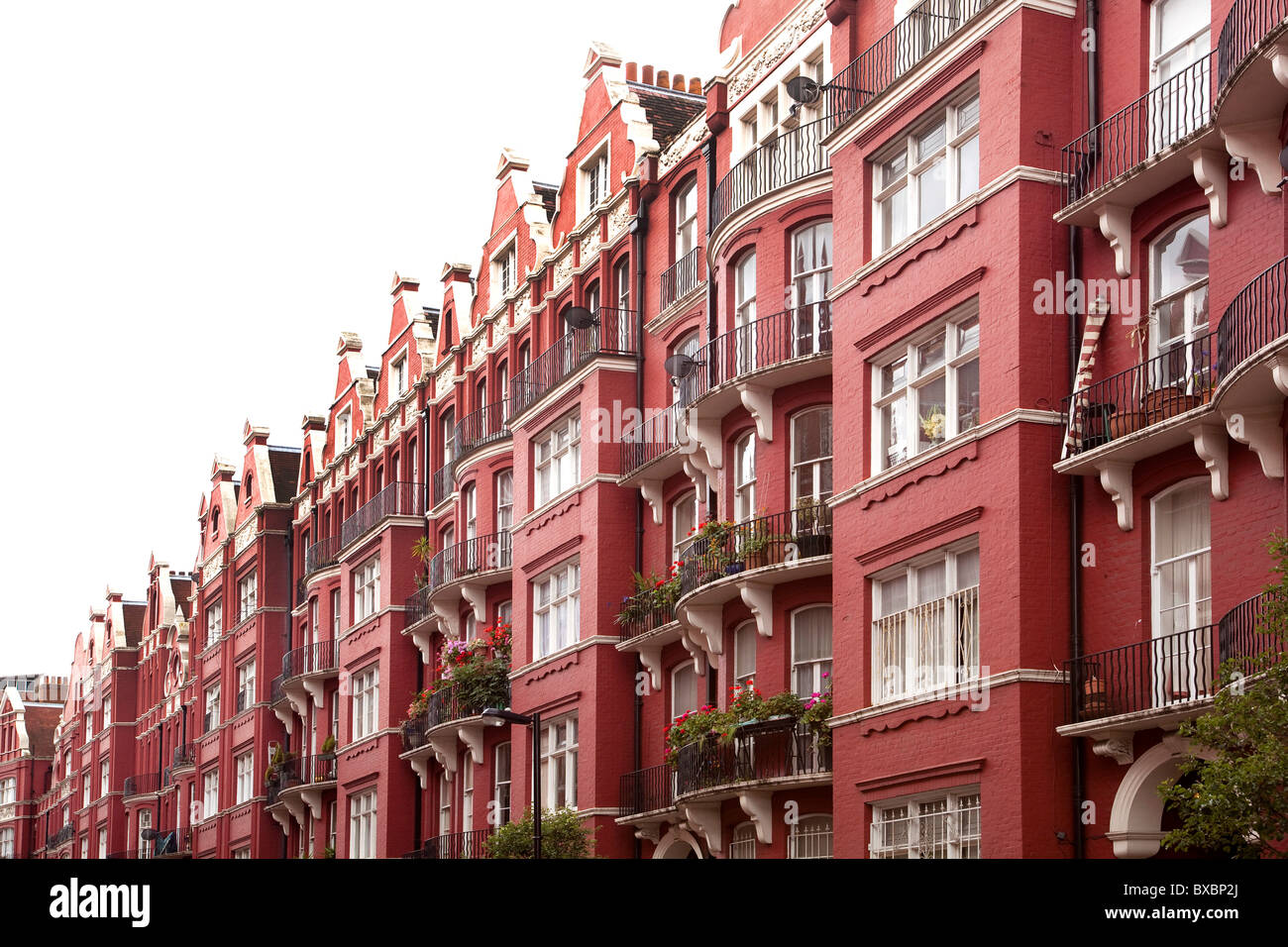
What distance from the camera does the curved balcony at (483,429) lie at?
45.3 meters

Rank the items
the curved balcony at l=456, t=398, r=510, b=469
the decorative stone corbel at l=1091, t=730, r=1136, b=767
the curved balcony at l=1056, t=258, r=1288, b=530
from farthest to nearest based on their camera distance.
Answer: the curved balcony at l=456, t=398, r=510, b=469
the decorative stone corbel at l=1091, t=730, r=1136, b=767
the curved balcony at l=1056, t=258, r=1288, b=530

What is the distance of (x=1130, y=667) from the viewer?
75.0 feet

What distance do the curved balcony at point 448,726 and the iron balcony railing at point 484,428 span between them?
5.83 metres

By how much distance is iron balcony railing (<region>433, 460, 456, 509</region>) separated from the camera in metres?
49.3

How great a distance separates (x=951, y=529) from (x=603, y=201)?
57.9ft

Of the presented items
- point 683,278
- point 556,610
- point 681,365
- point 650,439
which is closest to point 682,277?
point 683,278

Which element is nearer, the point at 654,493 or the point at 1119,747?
the point at 1119,747

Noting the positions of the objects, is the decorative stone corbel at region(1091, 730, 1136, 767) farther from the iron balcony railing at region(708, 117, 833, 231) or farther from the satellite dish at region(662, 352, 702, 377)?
the satellite dish at region(662, 352, 702, 377)

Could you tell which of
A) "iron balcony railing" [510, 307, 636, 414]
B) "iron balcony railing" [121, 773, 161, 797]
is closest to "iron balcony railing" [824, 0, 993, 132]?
"iron balcony railing" [510, 307, 636, 414]

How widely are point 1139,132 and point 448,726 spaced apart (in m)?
25.1

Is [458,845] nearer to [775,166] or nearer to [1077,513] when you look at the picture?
[775,166]

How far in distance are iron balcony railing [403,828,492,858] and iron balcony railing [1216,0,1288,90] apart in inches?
985

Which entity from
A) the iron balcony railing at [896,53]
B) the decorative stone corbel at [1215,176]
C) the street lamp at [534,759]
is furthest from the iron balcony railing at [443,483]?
the decorative stone corbel at [1215,176]

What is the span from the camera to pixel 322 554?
2389 inches
